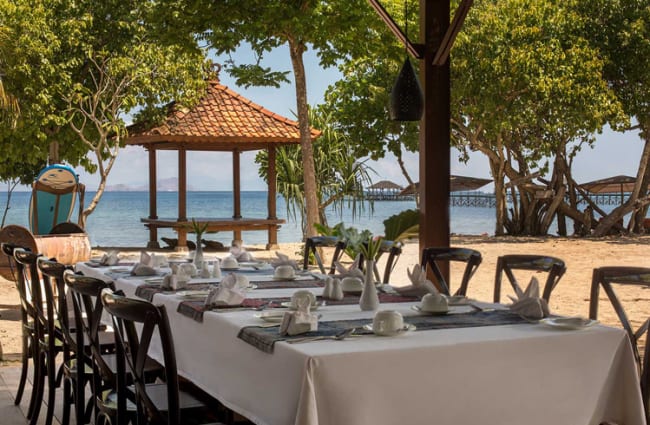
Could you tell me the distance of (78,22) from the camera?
1485cm

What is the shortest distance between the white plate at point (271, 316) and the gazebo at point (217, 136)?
38.8 feet

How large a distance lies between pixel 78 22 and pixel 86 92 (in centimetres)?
131

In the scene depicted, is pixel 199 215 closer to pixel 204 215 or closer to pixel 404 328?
pixel 204 215

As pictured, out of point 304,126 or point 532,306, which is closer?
point 532,306

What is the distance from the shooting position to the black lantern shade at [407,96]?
5168mm

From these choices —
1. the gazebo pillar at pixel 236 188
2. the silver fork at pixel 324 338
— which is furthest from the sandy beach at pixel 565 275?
the silver fork at pixel 324 338

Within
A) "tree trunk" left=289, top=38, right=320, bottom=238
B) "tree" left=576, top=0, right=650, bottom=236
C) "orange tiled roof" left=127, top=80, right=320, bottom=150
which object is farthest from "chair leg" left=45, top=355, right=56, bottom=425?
"tree" left=576, top=0, right=650, bottom=236

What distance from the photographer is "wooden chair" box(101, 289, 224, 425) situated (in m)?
2.61

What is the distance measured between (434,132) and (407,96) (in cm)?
67

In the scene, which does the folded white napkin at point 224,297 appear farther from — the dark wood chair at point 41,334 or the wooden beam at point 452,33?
the wooden beam at point 452,33

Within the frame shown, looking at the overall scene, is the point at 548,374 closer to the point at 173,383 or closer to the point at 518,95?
the point at 173,383

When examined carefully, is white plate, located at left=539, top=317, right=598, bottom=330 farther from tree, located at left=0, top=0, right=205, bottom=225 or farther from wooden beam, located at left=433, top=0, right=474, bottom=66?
tree, located at left=0, top=0, right=205, bottom=225

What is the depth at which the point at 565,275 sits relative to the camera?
13.0 meters

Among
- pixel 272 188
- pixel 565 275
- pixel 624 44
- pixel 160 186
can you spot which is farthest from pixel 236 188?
pixel 160 186
